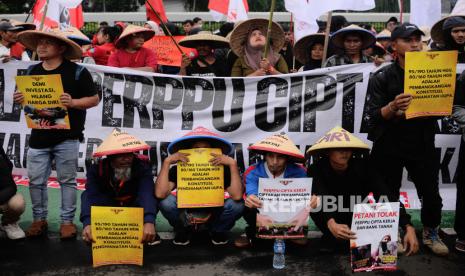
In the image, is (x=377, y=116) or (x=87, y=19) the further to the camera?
(x=87, y=19)

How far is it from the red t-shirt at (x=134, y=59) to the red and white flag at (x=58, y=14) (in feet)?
2.38

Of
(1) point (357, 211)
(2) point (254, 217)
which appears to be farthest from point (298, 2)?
(1) point (357, 211)

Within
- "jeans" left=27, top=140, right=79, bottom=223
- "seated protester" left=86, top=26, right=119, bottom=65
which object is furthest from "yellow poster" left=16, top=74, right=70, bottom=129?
"seated protester" left=86, top=26, right=119, bottom=65

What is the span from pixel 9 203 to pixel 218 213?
165cm

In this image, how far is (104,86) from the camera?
6000mm

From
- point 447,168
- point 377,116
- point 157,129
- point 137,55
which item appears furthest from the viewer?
point 137,55

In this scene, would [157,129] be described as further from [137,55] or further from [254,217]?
[254,217]

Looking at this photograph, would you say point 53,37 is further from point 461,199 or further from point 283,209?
point 461,199

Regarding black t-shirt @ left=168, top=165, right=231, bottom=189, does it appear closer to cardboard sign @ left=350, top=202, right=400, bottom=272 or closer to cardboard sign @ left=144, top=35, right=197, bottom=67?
cardboard sign @ left=350, top=202, right=400, bottom=272

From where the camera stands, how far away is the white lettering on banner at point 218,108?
5.68m

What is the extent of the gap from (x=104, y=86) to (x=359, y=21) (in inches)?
583

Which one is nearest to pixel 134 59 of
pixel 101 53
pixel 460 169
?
Result: pixel 101 53

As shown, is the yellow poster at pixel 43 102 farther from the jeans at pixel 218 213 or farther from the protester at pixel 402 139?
the protester at pixel 402 139

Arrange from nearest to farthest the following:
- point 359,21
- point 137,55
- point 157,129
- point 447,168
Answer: point 447,168 → point 157,129 → point 137,55 → point 359,21
